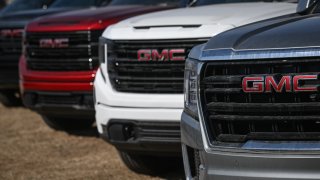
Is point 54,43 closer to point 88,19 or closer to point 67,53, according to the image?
point 67,53

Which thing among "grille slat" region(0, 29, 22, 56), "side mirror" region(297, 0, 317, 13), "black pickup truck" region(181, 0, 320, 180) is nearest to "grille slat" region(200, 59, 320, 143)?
"black pickup truck" region(181, 0, 320, 180)

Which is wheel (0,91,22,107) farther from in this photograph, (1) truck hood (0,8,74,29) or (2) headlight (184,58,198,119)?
(2) headlight (184,58,198,119)

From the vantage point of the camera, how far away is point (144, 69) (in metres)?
6.16

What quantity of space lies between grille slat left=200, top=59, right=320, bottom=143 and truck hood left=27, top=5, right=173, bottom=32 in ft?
12.6

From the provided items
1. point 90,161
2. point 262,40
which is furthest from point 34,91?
point 262,40

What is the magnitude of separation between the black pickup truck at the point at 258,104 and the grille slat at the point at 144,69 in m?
1.54

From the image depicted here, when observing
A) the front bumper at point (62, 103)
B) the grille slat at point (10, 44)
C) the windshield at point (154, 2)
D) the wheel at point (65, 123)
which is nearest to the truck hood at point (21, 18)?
the grille slat at point (10, 44)

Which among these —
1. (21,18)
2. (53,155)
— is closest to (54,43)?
(53,155)

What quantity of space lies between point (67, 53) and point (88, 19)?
0.47 metres

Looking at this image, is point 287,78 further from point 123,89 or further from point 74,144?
point 74,144

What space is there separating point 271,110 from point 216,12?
244 centimetres

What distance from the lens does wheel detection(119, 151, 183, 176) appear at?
6750 millimetres

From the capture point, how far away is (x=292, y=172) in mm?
3713

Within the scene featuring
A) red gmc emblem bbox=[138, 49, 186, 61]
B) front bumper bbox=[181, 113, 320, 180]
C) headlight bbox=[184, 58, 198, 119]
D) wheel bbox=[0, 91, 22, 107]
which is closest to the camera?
front bumper bbox=[181, 113, 320, 180]
